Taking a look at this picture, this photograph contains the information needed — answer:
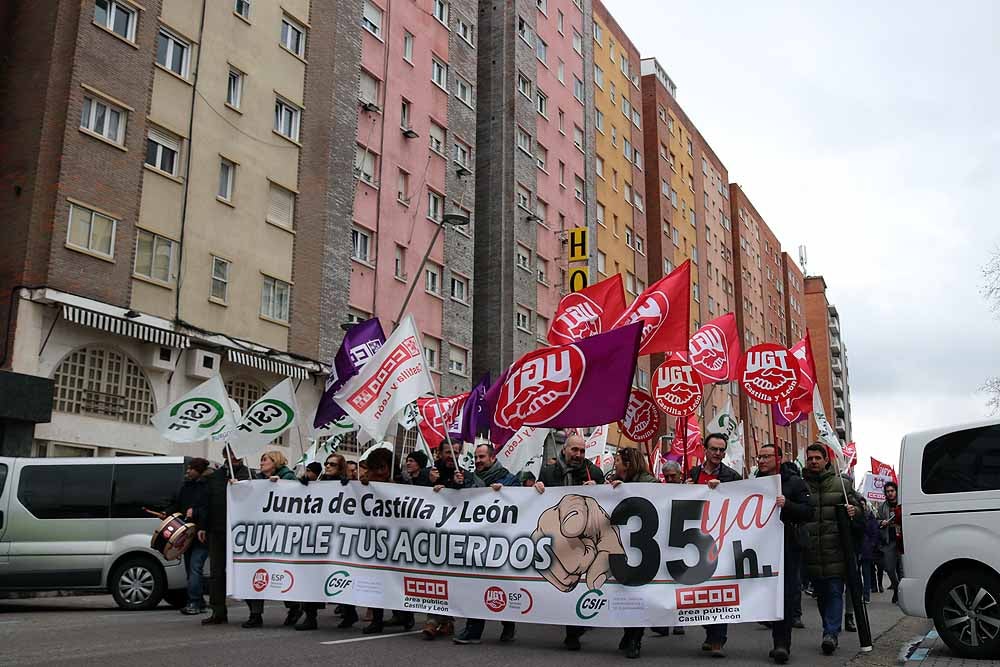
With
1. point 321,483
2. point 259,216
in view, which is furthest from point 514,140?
point 321,483

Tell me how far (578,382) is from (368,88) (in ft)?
86.0

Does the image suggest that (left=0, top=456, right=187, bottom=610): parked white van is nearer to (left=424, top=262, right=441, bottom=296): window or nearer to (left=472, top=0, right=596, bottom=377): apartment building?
(left=424, top=262, right=441, bottom=296): window

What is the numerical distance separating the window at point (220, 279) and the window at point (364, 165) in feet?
23.6

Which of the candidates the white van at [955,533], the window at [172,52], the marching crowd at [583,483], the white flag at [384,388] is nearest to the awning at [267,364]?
the window at [172,52]

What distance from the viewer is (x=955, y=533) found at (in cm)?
918

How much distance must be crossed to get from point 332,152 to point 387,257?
420 cm

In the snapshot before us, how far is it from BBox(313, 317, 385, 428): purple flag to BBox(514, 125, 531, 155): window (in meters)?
30.4

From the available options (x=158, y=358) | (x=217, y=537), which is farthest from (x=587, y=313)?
(x=158, y=358)

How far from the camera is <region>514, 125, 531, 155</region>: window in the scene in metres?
43.2

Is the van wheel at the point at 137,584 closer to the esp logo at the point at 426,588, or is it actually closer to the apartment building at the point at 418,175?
the esp logo at the point at 426,588

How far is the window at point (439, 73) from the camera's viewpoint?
125ft

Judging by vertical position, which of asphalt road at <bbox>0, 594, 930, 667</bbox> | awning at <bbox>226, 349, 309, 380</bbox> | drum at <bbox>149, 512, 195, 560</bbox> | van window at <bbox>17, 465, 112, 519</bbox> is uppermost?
awning at <bbox>226, 349, 309, 380</bbox>

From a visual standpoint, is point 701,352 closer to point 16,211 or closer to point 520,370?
point 520,370

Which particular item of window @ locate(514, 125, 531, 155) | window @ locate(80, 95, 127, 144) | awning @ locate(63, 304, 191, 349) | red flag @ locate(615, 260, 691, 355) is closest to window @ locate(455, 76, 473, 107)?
window @ locate(514, 125, 531, 155)
